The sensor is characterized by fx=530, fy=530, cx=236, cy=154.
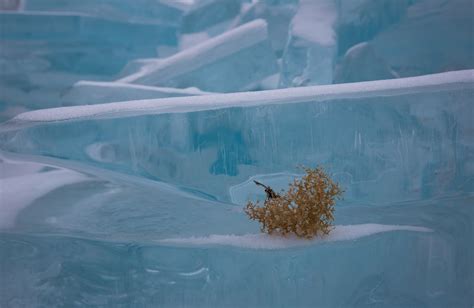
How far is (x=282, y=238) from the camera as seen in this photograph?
7.75ft

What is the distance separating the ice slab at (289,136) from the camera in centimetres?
301

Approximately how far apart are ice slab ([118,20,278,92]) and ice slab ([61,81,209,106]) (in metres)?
0.72

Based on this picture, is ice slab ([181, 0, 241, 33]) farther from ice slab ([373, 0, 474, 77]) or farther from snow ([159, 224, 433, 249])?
snow ([159, 224, 433, 249])

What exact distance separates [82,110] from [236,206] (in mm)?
1056

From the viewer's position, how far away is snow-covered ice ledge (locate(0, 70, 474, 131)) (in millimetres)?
3021

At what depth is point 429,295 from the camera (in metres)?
2.42

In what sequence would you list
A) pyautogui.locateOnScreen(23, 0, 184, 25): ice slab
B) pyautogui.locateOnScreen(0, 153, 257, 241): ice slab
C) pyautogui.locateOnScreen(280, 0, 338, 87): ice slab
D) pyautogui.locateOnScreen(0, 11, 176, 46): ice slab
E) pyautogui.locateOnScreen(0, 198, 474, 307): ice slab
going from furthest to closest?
pyautogui.locateOnScreen(23, 0, 184, 25): ice slab
pyautogui.locateOnScreen(0, 11, 176, 46): ice slab
pyautogui.locateOnScreen(280, 0, 338, 87): ice slab
pyautogui.locateOnScreen(0, 153, 257, 241): ice slab
pyautogui.locateOnScreen(0, 198, 474, 307): ice slab

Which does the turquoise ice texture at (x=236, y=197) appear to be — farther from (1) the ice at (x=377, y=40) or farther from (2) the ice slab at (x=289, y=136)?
(1) the ice at (x=377, y=40)

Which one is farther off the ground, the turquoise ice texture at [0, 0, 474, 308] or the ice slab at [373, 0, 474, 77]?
the ice slab at [373, 0, 474, 77]

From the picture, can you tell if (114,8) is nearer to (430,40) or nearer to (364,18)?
(364,18)

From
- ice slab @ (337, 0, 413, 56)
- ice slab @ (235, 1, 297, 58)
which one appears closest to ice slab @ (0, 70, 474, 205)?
ice slab @ (337, 0, 413, 56)

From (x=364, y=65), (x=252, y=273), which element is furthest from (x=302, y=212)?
(x=364, y=65)

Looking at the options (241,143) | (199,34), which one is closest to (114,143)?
(241,143)

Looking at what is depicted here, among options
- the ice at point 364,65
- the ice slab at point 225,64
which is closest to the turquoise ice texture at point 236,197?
the ice at point 364,65
